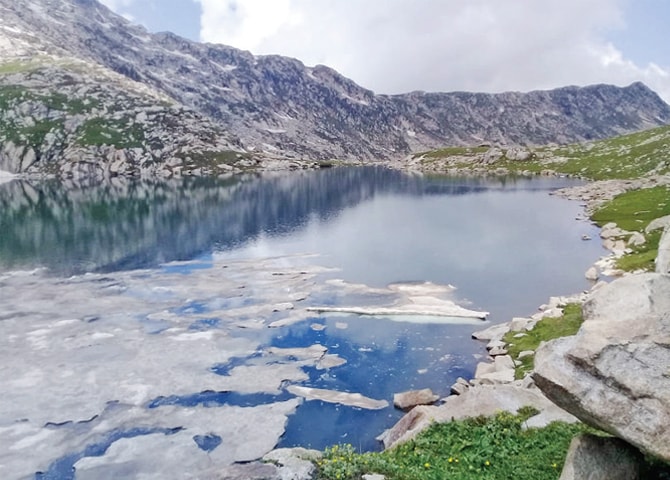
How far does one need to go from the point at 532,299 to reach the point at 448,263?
1852 centimetres

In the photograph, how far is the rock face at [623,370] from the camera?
14.1 meters

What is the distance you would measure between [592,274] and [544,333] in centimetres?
2742

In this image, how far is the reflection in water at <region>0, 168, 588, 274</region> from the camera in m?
85.8

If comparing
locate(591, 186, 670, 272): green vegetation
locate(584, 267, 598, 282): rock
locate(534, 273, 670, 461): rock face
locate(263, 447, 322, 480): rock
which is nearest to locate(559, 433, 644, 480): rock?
locate(534, 273, 670, 461): rock face

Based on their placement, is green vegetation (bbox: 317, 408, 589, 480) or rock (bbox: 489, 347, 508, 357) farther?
rock (bbox: 489, 347, 508, 357)

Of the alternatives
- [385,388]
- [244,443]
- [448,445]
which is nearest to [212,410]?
[244,443]

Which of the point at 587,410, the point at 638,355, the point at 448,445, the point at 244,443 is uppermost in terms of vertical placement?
the point at 638,355

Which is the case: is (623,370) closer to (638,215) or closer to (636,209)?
(638,215)

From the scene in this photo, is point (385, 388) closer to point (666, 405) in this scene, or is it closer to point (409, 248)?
point (666, 405)

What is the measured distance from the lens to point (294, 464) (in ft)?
64.0

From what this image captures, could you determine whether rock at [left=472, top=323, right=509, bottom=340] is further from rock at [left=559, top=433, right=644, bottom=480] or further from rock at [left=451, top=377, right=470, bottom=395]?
rock at [left=559, top=433, right=644, bottom=480]

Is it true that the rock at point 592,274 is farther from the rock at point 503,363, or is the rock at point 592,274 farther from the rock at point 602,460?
the rock at point 602,460

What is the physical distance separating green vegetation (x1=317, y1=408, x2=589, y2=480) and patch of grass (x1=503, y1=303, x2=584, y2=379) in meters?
17.3

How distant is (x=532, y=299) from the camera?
196 ft
